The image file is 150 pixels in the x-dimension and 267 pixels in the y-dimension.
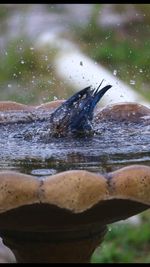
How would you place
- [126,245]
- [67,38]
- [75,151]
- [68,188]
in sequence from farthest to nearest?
[67,38]
[126,245]
[75,151]
[68,188]

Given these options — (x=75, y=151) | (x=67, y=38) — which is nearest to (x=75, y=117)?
(x=75, y=151)

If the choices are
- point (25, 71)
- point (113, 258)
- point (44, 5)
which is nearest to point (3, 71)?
point (25, 71)

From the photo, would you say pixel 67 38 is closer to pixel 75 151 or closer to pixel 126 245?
pixel 126 245

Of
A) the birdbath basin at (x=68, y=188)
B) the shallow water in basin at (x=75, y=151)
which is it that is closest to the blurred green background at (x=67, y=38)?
the shallow water in basin at (x=75, y=151)

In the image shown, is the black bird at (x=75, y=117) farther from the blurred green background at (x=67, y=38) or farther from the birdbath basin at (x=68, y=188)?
the blurred green background at (x=67, y=38)

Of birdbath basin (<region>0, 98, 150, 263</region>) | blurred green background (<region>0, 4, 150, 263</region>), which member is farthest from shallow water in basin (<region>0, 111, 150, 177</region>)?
blurred green background (<region>0, 4, 150, 263</region>)

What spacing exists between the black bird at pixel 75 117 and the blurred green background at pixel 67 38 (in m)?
3.35

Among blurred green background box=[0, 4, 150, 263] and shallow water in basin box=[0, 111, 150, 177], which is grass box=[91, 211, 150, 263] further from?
blurred green background box=[0, 4, 150, 263]

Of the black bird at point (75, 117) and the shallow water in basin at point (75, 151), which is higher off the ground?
the black bird at point (75, 117)

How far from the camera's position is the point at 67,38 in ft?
26.2

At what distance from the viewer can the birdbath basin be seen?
81.0 inches

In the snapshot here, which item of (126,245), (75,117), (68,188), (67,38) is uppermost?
(67,38)

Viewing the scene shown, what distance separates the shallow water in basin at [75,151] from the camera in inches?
89.2

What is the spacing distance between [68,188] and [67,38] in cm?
601
